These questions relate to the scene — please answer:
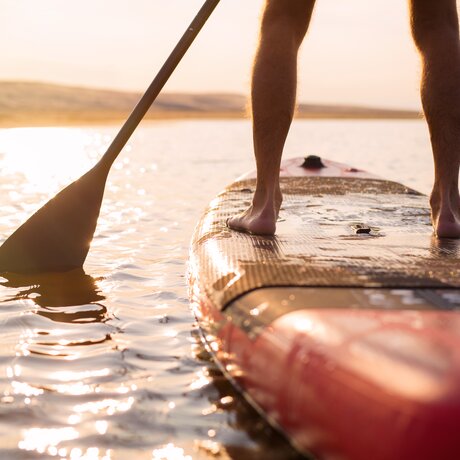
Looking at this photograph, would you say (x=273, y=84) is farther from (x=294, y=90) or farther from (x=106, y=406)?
(x=106, y=406)

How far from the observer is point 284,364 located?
1.62m

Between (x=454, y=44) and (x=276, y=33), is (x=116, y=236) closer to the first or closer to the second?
(x=276, y=33)

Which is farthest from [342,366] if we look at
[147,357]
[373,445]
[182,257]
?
[182,257]

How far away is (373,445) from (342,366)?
19cm

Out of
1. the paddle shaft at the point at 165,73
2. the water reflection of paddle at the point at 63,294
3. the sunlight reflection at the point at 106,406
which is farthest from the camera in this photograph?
the paddle shaft at the point at 165,73

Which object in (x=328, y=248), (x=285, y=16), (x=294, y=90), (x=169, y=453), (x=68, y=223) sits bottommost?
(x=169, y=453)

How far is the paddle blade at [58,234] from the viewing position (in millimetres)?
3318

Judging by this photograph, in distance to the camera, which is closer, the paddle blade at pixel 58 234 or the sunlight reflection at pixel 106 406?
the sunlight reflection at pixel 106 406

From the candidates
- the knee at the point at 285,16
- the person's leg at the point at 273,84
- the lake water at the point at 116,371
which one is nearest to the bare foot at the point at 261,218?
the person's leg at the point at 273,84

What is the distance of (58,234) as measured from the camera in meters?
3.32

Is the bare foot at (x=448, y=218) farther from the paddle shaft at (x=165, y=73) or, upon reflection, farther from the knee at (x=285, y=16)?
the paddle shaft at (x=165, y=73)

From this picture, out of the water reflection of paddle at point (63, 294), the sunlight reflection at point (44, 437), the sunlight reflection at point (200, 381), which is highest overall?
the sunlight reflection at point (44, 437)

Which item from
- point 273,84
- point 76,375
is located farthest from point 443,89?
point 76,375

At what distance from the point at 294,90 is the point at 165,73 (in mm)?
887
